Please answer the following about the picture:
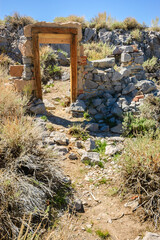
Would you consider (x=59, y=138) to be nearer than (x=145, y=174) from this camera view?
No

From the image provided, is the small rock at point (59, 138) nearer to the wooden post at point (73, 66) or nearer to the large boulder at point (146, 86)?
the wooden post at point (73, 66)

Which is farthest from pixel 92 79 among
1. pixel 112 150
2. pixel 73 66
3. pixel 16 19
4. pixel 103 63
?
pixel 16 19

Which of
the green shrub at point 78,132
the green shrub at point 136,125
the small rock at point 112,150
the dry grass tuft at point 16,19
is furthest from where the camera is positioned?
the dry grass tuft at point 16,19

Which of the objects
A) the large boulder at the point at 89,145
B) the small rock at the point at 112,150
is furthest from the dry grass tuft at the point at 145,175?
the large boulder at the point at 89,145

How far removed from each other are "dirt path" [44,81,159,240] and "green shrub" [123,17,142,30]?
13021 millimetres

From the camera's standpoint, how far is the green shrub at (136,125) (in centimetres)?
518

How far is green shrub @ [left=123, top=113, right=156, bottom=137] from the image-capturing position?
17.0 ft

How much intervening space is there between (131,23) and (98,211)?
14542mm

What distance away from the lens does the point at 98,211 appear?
2871 mm

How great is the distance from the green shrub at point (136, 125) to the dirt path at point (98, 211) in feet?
4.90

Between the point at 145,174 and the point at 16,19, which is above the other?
the point at 16,19

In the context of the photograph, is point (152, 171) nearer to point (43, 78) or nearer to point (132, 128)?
point (132, 128)

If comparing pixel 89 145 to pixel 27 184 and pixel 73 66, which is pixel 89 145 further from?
pixel 73 66

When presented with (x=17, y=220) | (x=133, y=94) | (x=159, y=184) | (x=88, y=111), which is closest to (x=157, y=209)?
(x=159, y=184)
